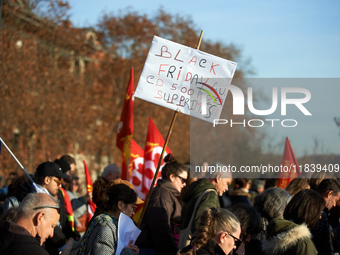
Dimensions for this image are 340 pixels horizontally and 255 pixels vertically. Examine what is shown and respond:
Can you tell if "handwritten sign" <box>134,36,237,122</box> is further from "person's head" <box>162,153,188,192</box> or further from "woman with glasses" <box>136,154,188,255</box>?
"woman with glasses" <box>136,154,188,255</box>

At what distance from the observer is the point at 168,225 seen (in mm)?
5977

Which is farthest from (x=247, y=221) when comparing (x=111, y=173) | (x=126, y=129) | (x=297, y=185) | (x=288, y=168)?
(x=126, y=129)

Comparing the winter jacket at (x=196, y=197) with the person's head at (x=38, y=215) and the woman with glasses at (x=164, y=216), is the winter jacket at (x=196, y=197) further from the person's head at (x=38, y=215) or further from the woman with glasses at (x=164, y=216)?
the person's head at (x=38, y=215)

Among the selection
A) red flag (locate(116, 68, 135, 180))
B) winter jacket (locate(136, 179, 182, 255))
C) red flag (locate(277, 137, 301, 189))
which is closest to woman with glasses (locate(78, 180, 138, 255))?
winter jacket (locate(136, 179, 182, 255))

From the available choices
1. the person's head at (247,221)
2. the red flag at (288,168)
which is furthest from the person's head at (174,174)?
the red flag at (288,168)

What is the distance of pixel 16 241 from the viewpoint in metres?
3.36

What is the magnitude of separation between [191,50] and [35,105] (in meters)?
15.7

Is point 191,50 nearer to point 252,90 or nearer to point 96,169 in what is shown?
point 252,90

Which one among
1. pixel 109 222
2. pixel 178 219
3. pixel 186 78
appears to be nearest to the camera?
pixel 109 222

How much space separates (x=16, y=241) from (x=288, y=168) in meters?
5.85

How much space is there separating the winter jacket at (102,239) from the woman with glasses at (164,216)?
69.0 inches

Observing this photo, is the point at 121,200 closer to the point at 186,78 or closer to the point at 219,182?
the point at 219,182

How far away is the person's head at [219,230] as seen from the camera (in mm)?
3869

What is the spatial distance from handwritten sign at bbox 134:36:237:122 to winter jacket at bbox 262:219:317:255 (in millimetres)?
2245
